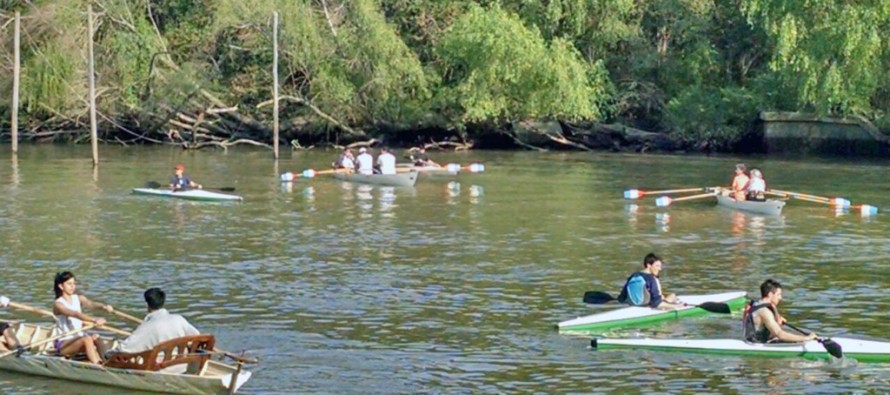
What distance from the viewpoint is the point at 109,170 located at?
47.6 m

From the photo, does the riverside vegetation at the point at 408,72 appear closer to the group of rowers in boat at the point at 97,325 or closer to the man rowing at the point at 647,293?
the man rowing at the point at 647,293

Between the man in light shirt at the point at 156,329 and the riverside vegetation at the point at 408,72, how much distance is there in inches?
1587

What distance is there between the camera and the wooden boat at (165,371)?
51.6 ft

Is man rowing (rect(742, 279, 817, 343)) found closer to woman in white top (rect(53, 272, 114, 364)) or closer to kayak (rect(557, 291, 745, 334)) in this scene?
kayak (rect(557, 291, 745, 334))

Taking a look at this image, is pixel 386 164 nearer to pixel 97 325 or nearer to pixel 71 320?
pixel 71 320

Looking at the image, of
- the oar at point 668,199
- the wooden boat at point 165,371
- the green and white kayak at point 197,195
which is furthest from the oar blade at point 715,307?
the green and white kayak at point 197,195

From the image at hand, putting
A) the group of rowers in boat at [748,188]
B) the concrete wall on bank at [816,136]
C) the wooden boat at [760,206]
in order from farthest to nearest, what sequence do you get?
the concrete wall on bank at [816,136] → the group of rowers in boat at [748,188] → the wooden boat at [760,206]

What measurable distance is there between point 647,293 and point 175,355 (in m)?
7.32

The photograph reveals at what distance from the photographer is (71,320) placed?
17.2m

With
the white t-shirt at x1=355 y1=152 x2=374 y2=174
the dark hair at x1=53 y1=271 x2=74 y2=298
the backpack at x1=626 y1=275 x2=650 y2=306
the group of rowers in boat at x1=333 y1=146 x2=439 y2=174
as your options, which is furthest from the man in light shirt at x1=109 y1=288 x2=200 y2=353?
the white t-shirt at x1=355 y1=152 x2=374 y2=174

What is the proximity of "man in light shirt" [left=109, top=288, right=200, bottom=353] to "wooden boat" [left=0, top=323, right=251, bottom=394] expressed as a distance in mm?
133

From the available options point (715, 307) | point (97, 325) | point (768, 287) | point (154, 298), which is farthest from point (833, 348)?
point (97, 325)

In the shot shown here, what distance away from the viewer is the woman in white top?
656 inches

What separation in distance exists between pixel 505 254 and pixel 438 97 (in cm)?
3259
